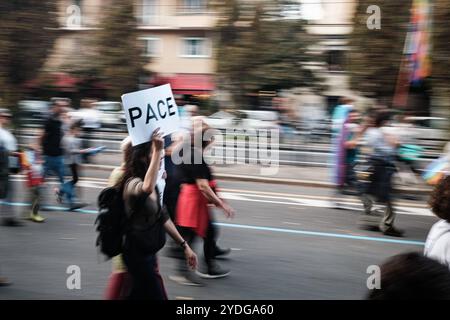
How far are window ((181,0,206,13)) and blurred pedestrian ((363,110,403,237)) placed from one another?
91.4 feet

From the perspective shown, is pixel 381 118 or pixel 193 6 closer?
pixel 381 118

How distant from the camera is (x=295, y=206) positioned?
33.3 ft

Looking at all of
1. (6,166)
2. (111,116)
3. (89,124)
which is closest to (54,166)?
(6,166)

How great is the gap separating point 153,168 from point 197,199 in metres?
2.12

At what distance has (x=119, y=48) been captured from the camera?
2733cm

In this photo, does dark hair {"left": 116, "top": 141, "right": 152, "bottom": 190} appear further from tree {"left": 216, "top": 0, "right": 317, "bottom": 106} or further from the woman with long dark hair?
tree {"left": 216, "top": 0, "right": 317, "bottom": 106}

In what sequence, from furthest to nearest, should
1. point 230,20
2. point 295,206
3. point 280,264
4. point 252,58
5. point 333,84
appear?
point 333,84 → point 252,58 → point 230,20 → point 295,206 → point 280,264

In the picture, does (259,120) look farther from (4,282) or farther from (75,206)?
(4,282)
